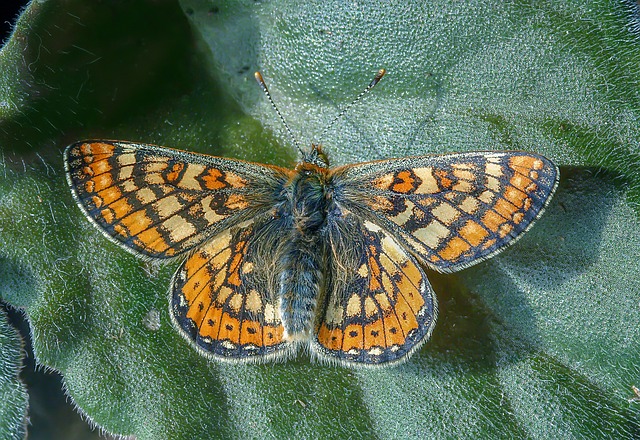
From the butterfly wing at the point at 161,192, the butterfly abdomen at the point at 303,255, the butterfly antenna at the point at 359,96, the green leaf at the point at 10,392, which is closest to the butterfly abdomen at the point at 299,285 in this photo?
the butterfly abdomen at the point at 303,255

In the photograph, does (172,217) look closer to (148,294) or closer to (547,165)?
(148,294)

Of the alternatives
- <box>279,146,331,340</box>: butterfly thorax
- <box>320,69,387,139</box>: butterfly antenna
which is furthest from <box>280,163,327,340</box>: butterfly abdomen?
<box>320,69,387,139</box>: butterfly antenna

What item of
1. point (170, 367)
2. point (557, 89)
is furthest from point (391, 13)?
point (170, 367)

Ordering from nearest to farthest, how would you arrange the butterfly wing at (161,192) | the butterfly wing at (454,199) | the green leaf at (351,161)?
the butterfly wing at (454,199) < the butterfly wing at (161,192) < the green leaf at (351,161)

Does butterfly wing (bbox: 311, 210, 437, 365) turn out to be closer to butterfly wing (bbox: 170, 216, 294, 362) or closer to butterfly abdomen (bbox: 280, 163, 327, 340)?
butterfly abdomen (bbox: 280, 163, 327, 340)

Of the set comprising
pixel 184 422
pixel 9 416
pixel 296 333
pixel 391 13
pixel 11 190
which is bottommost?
A: pixel 184 422

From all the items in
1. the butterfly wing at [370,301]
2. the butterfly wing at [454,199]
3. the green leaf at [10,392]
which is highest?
the butterfly wing at [454,199]

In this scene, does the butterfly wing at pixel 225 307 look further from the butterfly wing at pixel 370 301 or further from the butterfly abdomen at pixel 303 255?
the butterfly wing at pixel 370 301

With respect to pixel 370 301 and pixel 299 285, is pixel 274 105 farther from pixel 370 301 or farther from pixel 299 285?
pixel 370 301
